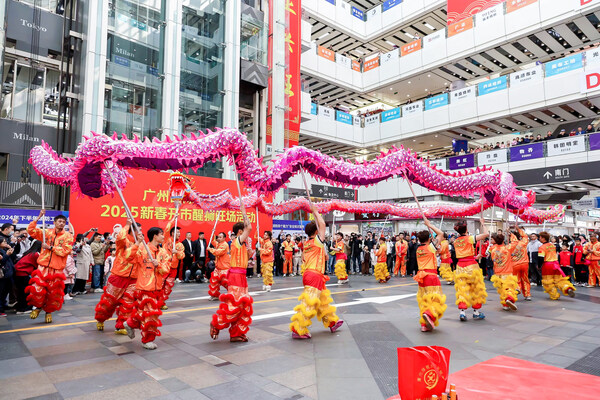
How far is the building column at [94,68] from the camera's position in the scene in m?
15.3

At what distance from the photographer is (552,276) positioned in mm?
9836

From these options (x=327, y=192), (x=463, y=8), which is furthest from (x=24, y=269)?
(x=463, y=8)

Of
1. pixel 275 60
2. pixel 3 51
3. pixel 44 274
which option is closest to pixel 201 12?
pixel 275 60

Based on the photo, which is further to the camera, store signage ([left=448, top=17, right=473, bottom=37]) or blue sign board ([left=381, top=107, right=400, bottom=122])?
blue sign board ([left=381, top=107, right=400, bottom=122])

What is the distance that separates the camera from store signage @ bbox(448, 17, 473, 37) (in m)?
23.1

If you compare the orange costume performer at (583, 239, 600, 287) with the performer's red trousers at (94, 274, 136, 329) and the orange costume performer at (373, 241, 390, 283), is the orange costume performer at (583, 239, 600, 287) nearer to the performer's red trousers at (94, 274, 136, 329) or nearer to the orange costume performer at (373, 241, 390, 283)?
the orange costume performer at (373, 241, 390, 283)

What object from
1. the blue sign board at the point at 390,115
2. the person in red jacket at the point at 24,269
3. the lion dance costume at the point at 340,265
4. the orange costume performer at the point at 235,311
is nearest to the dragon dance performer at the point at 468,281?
the orange costume performer at the point at 235,311

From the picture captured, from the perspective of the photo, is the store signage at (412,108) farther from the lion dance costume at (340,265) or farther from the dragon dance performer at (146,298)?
the dragon dance performer at (146,298)

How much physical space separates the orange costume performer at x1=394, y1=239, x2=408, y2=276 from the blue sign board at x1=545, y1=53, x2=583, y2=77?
41.2 feet

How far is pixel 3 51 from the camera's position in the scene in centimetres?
1451

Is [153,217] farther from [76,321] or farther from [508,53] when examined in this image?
[508,53]

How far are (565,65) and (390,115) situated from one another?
10.7 meters

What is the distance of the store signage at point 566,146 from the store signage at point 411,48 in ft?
35.5

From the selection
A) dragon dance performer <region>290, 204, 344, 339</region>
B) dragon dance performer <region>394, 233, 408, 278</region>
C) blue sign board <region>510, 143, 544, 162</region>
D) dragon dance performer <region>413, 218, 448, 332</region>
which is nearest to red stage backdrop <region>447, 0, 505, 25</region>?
blue sign board <region>510, 143, 544, 162</region>
